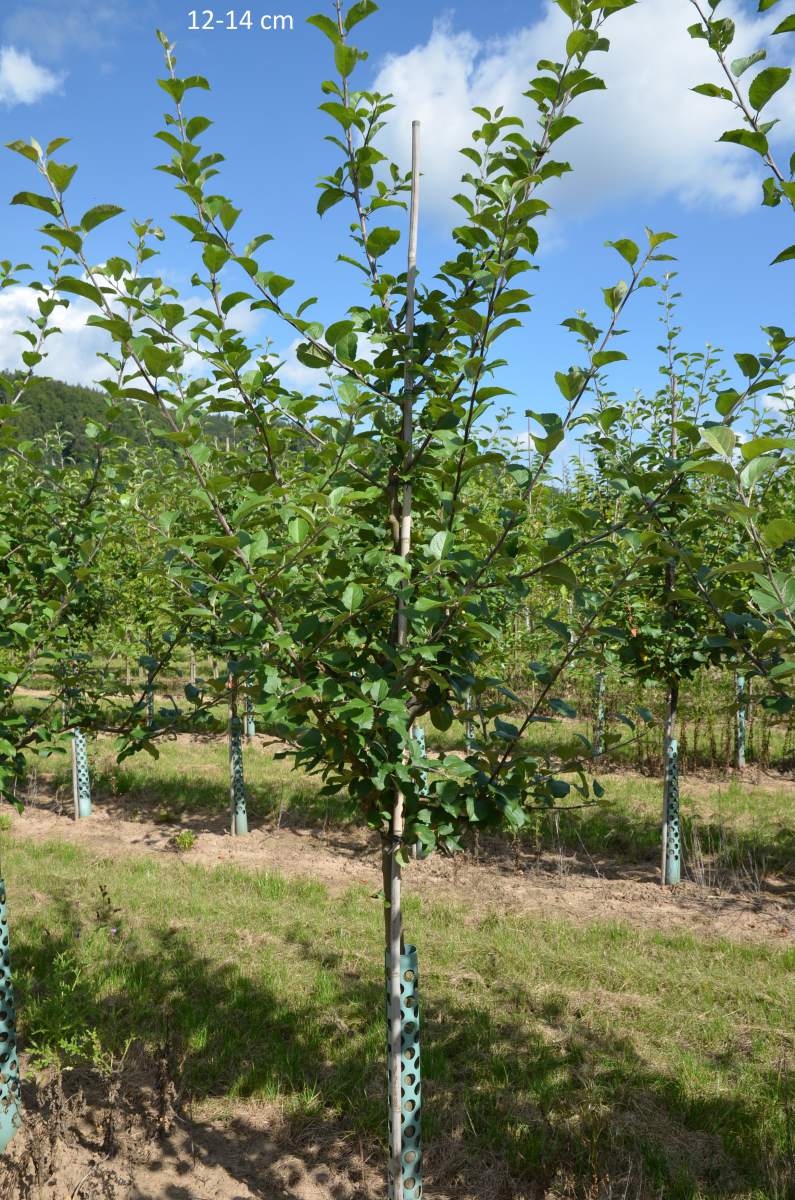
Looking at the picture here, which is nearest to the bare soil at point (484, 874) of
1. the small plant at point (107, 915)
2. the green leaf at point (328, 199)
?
the small plant at point (107, 915)

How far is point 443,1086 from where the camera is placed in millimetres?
3758

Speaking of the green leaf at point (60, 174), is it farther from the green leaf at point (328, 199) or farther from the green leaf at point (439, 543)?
the green leaf at point (439, 543)

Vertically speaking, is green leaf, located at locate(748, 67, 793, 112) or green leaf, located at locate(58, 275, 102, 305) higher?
green leaf, located at locate(748, 67, 793, 112)

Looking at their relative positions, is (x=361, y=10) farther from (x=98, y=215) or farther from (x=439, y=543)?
(x=439, y=543)

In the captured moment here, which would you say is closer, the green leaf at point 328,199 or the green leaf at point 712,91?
the green leaf at point 712,91

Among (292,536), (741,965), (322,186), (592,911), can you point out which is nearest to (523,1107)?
(741,965)

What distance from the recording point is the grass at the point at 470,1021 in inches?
131

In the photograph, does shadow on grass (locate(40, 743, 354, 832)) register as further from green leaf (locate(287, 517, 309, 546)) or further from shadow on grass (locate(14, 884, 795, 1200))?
green leaf (locate(287, 517, 309, 546))

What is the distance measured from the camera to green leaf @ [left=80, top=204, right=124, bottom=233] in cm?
172

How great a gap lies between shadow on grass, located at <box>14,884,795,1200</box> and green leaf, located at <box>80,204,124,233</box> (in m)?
3.41

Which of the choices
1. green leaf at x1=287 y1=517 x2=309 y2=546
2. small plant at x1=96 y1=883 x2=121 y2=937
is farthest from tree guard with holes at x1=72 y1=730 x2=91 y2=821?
green leaf at x1=287 y1=517 x2=309 y2=546

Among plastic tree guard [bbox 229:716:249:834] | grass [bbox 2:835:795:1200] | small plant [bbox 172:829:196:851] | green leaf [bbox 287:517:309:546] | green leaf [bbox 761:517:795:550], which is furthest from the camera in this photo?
plastic tree guard [bbox 229:716:249:834]

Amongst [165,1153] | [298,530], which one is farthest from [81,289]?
[165,1153]

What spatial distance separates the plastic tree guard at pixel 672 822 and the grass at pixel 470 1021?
113cm
